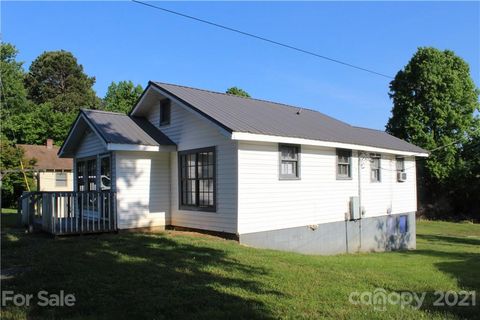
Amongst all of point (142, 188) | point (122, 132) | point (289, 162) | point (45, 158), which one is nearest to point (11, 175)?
point (45, 158)

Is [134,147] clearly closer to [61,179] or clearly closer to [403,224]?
[403,224]

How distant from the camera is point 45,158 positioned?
122 feet

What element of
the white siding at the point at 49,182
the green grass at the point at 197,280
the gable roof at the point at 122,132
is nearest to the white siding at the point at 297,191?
the green grass at the point at 197,280

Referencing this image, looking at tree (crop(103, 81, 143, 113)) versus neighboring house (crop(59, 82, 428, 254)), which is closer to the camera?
neighboring house (crop(59, 82, 428, 254))

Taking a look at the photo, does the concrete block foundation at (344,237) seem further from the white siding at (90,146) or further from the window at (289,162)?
the white siding at (90,146)

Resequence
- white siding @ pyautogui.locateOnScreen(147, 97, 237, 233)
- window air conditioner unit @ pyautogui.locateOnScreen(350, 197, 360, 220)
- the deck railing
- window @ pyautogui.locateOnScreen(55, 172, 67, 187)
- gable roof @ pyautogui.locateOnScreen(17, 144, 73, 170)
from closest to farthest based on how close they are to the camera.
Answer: the deck railing → white siding @ pyautogui.locateOnScreen(147, 97, 237, 233) → window air conditioner unit @ pyautogui.locateOnScreen(350, 197, 360, 220) → gable roof @ pyautogui.locateOnScreen(17, 144, 73, 170) → window @ pyautogui.locateOnScreen(55, 172, 67, 187)

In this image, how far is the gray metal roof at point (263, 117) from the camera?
42.1ft

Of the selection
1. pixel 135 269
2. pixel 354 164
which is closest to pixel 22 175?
pixel 354 164

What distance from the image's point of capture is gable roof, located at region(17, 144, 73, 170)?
36156mm

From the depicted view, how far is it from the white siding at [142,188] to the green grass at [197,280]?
2018 millimetres

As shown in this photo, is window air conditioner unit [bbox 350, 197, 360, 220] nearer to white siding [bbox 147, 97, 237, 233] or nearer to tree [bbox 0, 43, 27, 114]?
white siding [bbox 147, 97, 237, 233]

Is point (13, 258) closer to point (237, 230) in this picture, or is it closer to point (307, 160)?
point (237, 230)

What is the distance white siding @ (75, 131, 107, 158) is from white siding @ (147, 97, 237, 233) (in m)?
2.26

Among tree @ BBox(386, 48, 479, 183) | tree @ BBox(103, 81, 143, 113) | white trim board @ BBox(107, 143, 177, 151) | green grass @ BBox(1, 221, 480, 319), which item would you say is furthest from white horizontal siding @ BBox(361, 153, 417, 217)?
tree @ BBox(103, 81, 143, 113)
